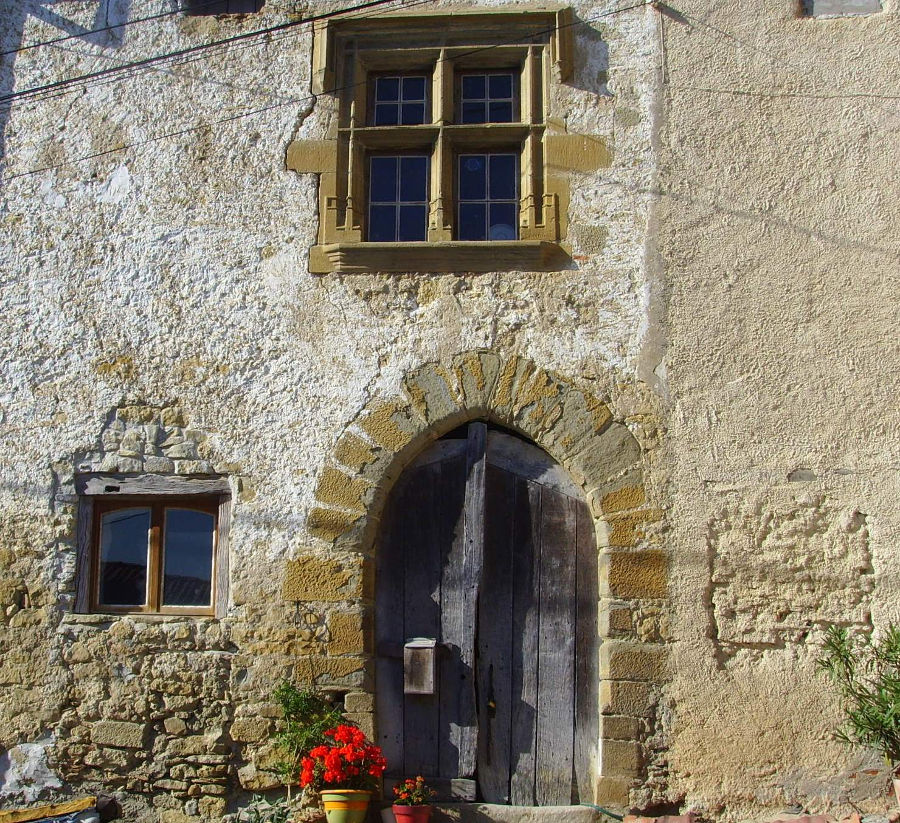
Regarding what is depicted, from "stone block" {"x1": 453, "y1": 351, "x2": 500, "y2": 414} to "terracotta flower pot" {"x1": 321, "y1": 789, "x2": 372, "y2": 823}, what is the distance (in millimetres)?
2084

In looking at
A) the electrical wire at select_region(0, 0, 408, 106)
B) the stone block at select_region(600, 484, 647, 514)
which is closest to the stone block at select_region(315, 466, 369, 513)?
the stone block at select_region(600, 484, 647, 514)

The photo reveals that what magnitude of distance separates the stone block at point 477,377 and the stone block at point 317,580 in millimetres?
1143

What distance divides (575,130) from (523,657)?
9.86ft

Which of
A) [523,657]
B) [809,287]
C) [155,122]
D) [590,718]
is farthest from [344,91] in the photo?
[590,718]

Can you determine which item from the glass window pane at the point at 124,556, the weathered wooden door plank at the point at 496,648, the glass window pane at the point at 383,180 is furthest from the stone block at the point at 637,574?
the glass window pane at the point at 124,556

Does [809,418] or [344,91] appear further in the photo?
[344,91]

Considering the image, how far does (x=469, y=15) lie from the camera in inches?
249

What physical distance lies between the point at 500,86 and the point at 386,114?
716 mm

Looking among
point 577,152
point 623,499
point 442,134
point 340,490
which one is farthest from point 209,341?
point 623,499

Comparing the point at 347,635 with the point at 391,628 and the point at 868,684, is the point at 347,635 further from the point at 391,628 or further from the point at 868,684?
the point at 868,684

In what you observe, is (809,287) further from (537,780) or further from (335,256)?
(537,780)

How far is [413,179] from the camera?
6359mm

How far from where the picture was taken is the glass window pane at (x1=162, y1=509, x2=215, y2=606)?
598cm

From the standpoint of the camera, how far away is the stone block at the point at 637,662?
547 cm
